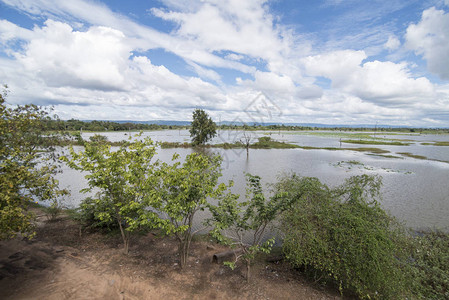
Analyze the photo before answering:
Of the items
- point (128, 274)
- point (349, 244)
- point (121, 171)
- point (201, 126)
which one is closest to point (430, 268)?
point (349, 244)

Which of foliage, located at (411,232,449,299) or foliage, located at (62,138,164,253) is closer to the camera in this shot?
foliage, located at (62,138,164,253)

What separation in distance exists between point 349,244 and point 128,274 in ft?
27.7

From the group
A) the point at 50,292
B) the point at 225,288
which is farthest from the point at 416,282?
the point at 50,292

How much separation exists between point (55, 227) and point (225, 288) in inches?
435

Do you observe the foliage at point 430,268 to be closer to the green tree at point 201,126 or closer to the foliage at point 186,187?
the foliage at point 186,187

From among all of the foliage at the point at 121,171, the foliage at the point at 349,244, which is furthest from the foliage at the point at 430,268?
the foliage at the point at 121,171

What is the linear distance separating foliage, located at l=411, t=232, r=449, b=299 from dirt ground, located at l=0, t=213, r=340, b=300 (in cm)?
358

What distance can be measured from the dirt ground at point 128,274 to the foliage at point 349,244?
4.41 ft

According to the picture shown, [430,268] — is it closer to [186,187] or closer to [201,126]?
[186,187]

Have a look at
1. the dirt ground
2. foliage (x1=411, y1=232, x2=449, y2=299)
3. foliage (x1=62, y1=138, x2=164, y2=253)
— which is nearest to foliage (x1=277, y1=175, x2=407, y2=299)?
foliage (x1=411, y1=232, x2=449, y2=299)

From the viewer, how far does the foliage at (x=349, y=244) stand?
7414mm

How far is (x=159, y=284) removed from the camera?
27.1 ft

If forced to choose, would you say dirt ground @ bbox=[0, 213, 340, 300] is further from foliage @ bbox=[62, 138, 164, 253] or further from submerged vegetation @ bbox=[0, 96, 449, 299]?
foliage @ bbox=[62, 138, 164, 253]

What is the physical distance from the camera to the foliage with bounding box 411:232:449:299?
830 cm
